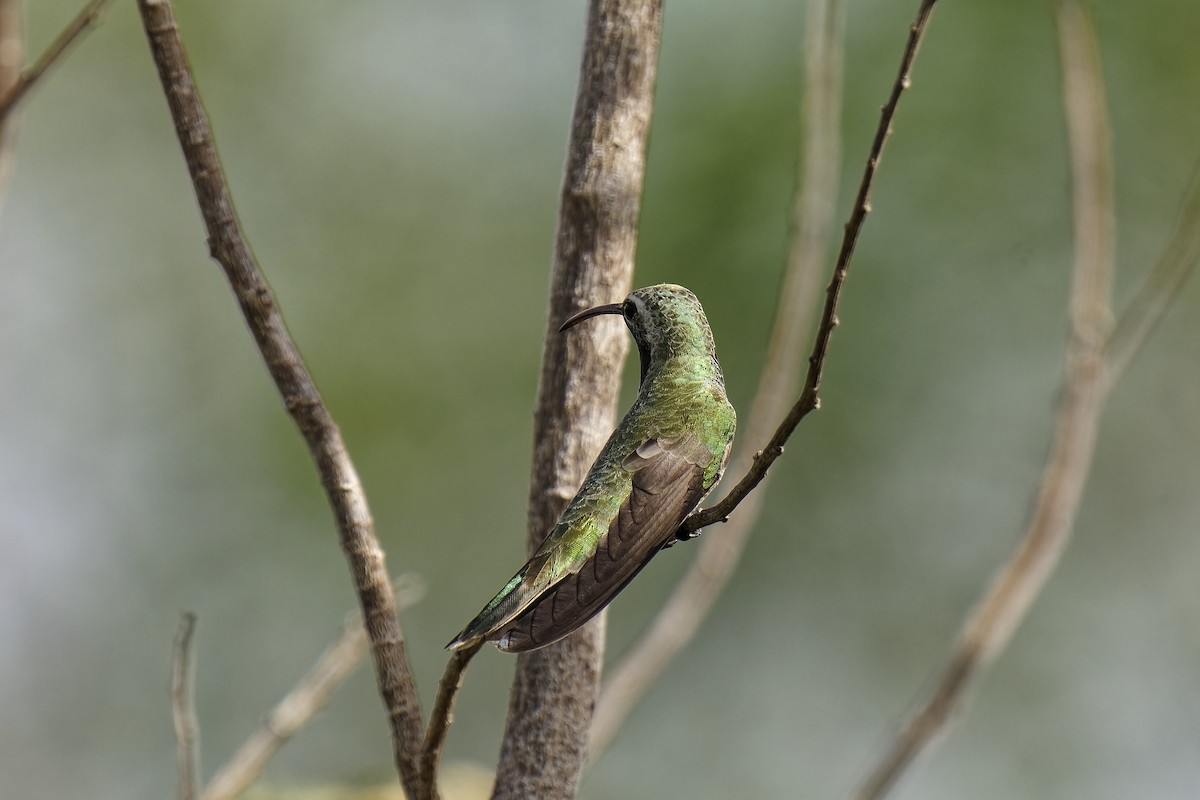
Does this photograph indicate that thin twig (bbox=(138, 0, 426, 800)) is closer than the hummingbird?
No

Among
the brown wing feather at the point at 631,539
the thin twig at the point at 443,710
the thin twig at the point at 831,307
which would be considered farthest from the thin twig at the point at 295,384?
the thin twig at the point at 831,307

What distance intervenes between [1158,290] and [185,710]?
3753 millimetres

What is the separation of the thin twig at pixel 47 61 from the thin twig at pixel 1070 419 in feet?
10.7

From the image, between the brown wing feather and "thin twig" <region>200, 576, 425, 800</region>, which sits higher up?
the brown wing feather

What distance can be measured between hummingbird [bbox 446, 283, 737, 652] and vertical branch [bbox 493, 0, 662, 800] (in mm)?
191

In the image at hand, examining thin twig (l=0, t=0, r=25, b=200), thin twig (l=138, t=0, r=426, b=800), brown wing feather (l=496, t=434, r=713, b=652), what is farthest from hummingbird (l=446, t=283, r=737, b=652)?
thin twig (l=0, t=0, r=25, b=200)

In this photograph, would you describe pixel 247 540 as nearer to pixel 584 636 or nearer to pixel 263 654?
pixel 263 654

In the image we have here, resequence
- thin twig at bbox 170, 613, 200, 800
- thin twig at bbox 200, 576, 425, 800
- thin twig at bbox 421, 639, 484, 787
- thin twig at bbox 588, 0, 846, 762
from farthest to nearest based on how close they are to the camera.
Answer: thin twig at bbox 588, 0, 846, 762
thin twig at bbox 200, 576, 425, 800
thin twig at bbox 170, 613, 200, 800
thin twig at bbox 421, 639, 484, 787

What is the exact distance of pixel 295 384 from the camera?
3.24 metres

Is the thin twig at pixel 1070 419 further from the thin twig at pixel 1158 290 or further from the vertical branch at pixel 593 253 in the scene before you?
the vertical branch at pixel 593 253

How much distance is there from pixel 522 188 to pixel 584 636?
15.2 m

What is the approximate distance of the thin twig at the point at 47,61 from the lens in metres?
3.36

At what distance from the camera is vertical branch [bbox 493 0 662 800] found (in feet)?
11.9

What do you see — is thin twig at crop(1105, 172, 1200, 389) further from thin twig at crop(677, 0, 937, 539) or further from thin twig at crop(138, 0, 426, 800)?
thin twig at crop(138, 0, 426, 800)
